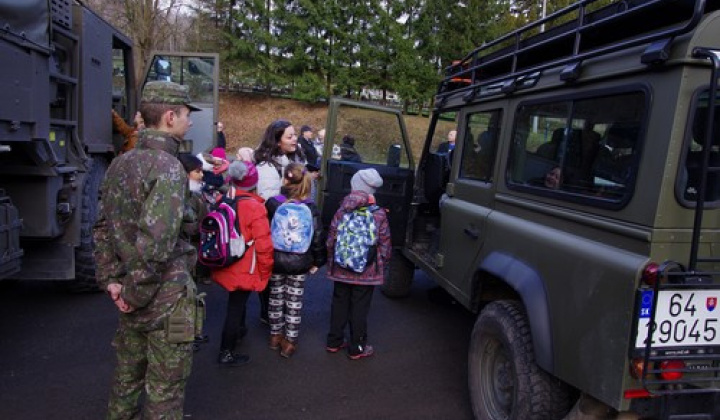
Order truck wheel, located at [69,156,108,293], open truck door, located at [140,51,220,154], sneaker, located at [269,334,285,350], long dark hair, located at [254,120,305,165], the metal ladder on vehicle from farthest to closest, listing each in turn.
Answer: open truck door, located at [140,51,220,154] < truck wheel, located at [69,156,108,293] < long dark hair, located at [254,120,305,165] < sneaker, located at [269,334,285,350] < the metal ladder on vehicle

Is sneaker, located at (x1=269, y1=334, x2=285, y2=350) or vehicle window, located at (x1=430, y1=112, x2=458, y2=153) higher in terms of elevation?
vehicle window, located at (x1=430, y1=112, x2=458, y2=153)

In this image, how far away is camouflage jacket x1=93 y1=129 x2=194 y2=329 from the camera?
2342 millimetres

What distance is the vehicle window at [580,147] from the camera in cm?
237

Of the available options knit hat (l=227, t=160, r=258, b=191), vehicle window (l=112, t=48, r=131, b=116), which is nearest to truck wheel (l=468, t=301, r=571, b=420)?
knit hat (l=227, t=160, r=258, b=191)

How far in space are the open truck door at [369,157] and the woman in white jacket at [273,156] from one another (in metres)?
0.65

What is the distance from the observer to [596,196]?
2.52 m

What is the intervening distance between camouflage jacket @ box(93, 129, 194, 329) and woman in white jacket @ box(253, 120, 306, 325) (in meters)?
1.80

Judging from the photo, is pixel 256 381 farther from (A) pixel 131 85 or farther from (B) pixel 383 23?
(B) pixel 383 23

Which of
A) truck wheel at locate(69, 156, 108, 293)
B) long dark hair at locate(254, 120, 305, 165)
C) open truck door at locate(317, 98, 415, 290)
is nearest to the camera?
long dark hair at locate(254, 120, 305, 165)

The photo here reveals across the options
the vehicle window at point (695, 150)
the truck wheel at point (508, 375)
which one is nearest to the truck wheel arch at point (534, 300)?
the truck wheel at point (508, 375)

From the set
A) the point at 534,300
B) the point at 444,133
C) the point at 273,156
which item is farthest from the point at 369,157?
the point at 534,300

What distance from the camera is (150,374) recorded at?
8.38 ft

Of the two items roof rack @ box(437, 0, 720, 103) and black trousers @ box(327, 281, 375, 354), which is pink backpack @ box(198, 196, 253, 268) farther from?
roof rack @ box(437, 0, 720, 103)

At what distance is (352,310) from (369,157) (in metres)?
1.82
